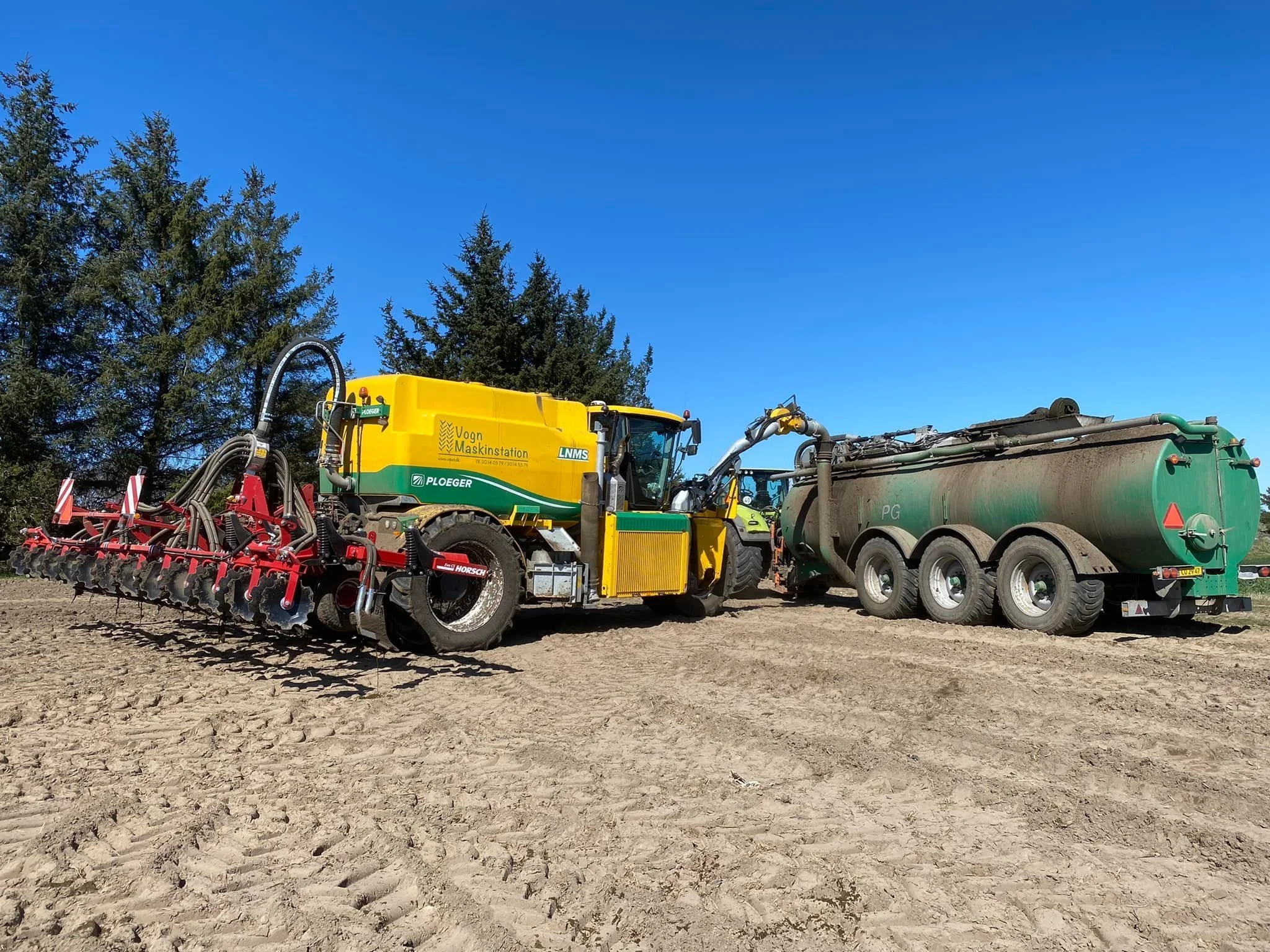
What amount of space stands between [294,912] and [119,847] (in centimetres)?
101

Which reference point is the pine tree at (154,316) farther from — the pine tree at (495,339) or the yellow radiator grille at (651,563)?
the yellow radiator grille at (651,563)

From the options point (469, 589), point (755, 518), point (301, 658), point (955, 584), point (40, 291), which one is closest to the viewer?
point (301, 658)

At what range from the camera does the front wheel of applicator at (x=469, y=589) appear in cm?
780

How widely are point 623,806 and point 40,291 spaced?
77.4 feet

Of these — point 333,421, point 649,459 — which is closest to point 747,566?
point 649,459

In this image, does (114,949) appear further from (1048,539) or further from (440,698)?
(1048,539)

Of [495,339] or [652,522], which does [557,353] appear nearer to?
[495,339]

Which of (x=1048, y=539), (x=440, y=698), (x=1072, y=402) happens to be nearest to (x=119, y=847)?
(x=440, y=698)

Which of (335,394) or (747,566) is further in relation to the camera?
(747,566)

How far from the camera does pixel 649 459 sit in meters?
10.5

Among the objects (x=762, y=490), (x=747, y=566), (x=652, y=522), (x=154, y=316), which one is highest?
(x=154, y=316)

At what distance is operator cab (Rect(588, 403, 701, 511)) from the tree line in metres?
15.3

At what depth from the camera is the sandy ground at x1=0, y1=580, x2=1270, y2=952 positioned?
285cm

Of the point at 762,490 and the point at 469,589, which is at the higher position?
the point at 762,490
